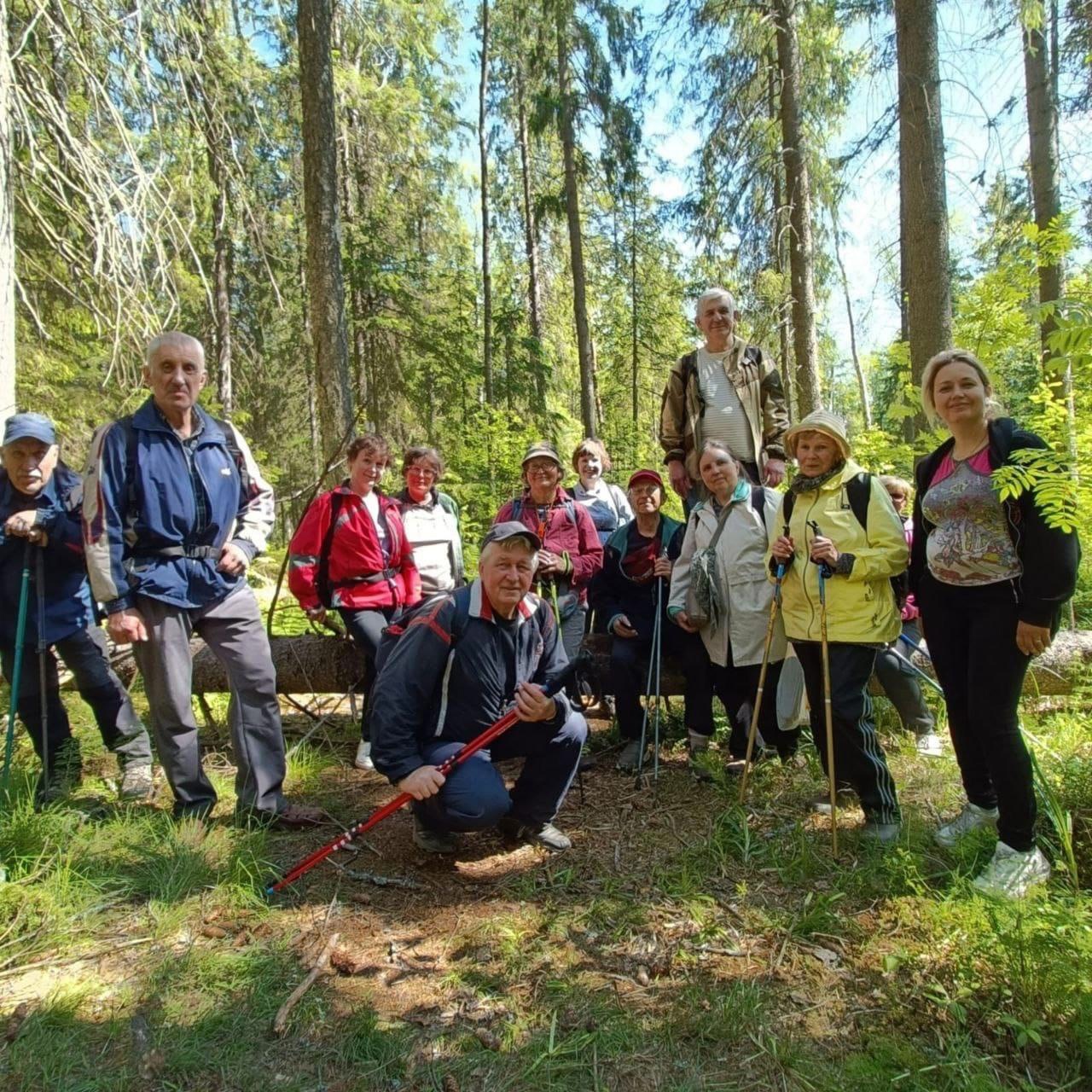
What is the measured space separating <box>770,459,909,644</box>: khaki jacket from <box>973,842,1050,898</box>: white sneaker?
0.96 meters

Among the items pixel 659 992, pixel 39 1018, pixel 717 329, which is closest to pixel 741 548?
pixel 717 329

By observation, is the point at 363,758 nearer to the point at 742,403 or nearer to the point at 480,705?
the point at 480,705

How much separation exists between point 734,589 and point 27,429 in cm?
388

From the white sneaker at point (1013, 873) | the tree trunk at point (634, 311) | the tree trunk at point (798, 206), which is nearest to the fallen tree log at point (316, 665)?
the white sneaker at point (1013, 873)

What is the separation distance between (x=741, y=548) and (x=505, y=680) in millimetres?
1620

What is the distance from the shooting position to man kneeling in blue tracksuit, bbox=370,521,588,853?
2979 millimetres

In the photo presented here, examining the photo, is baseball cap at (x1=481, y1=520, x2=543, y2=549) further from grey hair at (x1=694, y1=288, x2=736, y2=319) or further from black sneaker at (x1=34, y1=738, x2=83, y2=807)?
black sneaker at (x1=34, y1=738, x2=83, y2=807)

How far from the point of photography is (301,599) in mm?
4379

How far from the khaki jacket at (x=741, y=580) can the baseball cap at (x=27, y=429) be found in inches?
140

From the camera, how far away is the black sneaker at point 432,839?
3.21 meters

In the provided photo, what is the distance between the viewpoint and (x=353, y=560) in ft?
14.3

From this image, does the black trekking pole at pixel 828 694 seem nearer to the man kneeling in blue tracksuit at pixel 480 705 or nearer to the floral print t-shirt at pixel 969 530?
the floral print t-shirt at pixel 969 530

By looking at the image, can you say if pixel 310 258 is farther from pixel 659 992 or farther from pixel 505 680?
pixel 659 992

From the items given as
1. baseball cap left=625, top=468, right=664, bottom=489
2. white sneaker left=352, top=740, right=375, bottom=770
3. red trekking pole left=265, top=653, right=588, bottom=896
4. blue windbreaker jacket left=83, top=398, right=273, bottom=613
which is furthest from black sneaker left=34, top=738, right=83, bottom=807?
baseball cap left=625, top=468, right=664, bottom=489
